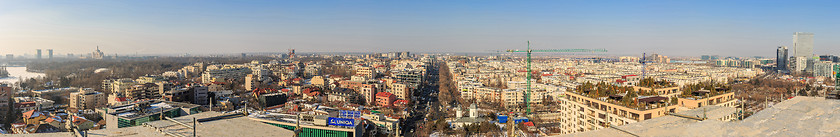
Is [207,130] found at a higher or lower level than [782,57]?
lower

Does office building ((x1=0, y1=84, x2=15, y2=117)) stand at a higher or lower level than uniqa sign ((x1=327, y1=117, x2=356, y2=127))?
lower

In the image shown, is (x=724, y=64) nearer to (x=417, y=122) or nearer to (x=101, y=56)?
(x=417, y=122)

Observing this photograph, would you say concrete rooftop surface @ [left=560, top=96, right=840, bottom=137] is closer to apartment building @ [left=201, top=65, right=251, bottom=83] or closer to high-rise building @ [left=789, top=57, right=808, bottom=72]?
apartment building @ [left=201, top=65, right=251, bottom=83]

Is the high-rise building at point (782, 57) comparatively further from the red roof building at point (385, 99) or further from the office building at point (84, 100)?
the office building at point (84, 100)

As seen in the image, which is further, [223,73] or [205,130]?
[223,73]

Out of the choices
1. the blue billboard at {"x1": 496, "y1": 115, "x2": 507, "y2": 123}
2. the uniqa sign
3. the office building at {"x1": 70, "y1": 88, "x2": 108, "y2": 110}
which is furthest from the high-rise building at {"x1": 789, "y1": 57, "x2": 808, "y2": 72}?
the office building at {"x1": 70, "y1": 88, "x2": 108, "y2": 110}

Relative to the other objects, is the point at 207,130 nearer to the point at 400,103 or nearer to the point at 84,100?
the point at 400,103

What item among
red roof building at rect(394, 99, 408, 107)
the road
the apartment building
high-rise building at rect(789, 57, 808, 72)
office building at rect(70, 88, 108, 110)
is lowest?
the road

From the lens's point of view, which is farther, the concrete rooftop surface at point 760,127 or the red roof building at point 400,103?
the red roof building at point 400,103

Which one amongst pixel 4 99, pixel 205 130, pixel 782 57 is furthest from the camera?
pixel 782 57

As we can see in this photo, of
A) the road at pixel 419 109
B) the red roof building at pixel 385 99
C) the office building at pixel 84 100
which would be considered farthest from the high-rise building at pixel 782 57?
the office building at pixel 84 100

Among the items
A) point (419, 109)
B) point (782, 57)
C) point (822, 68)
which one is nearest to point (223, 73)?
point (419, 109)

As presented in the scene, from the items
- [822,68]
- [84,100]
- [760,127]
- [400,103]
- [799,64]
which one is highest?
[760,127]
